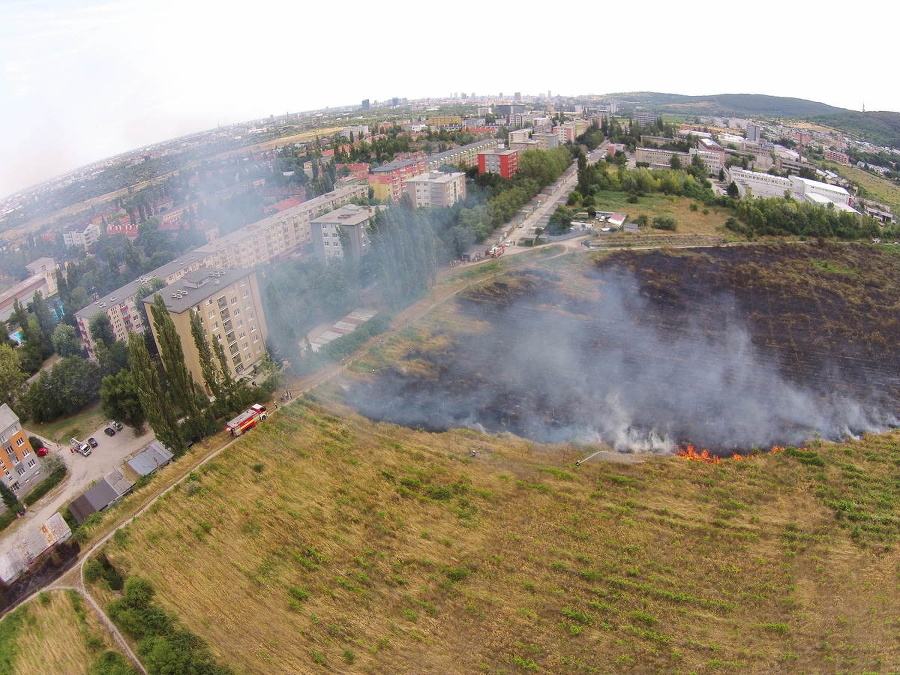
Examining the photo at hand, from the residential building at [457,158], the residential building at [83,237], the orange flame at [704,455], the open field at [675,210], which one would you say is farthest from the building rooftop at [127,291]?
the open field at [675,210]

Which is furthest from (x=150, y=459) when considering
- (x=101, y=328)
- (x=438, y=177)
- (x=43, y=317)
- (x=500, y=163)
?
(x=500, y=163)

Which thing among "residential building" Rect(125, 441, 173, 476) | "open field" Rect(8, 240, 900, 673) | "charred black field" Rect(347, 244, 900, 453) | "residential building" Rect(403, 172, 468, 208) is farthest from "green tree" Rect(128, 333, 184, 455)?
"residential building" Rect(403, 172, 468, 208)

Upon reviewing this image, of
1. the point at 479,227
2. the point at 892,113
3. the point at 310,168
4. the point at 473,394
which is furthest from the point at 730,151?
the point at 892,113

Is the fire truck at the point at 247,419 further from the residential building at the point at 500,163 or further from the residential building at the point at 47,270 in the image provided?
the residential building at the point at 500,163

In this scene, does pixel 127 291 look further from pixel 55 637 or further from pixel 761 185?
pixel 761 185

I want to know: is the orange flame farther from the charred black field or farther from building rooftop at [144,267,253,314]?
building rooftop at [144,267,253,314]

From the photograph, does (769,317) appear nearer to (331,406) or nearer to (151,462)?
(331,406)
